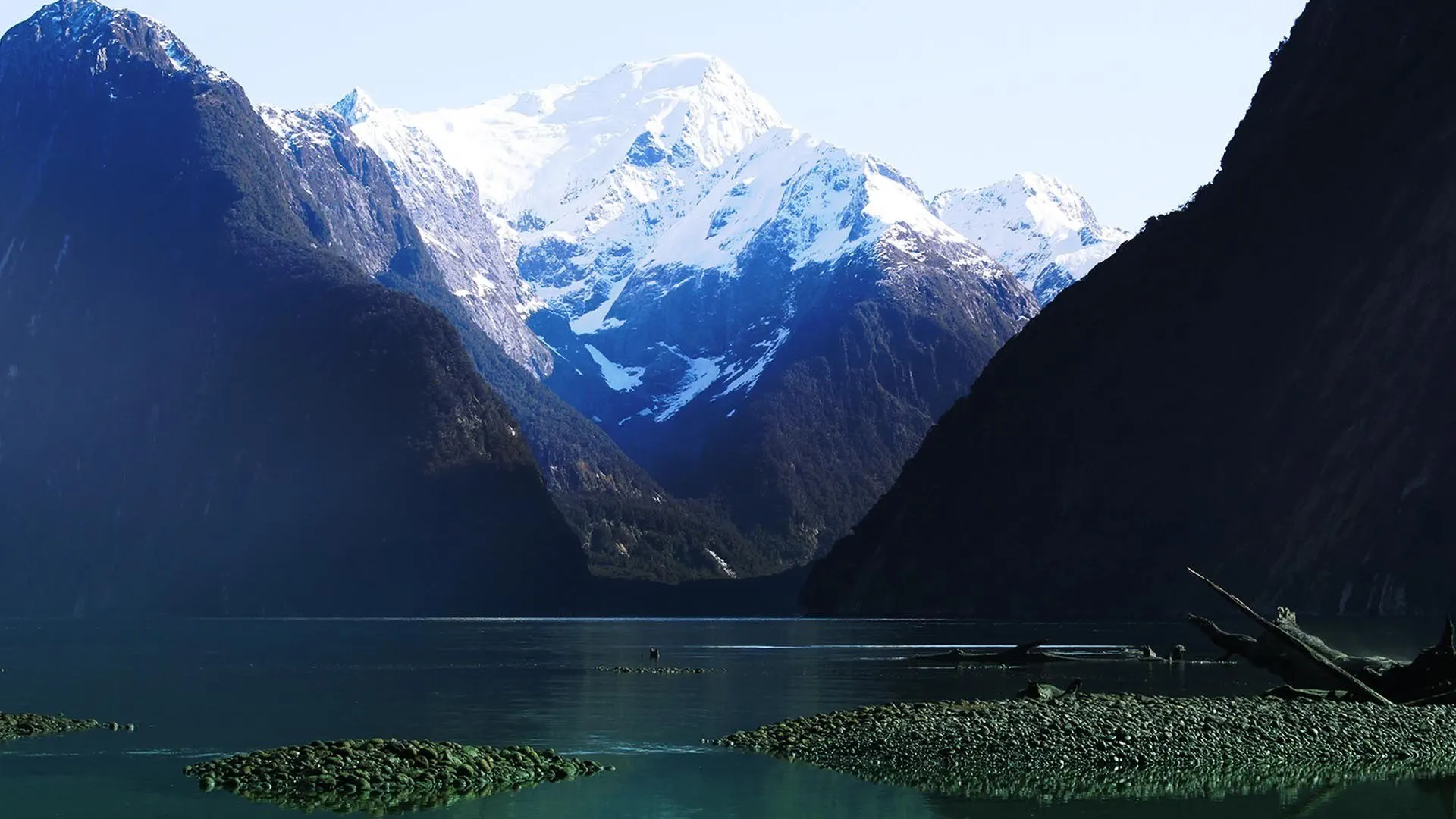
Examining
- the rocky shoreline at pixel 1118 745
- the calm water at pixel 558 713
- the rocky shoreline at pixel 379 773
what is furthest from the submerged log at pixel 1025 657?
the rocky shoreline at pixel 379 773

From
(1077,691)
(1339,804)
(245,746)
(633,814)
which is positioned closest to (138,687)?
(245,746)

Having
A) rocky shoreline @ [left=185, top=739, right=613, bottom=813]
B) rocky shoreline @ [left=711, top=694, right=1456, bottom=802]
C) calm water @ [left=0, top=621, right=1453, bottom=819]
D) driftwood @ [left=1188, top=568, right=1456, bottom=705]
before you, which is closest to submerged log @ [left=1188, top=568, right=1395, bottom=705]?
driftwood @ [left=1188, top=568, right=1456, bottom=705]

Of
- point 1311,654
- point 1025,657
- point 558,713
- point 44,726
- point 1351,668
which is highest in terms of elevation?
point 1025,657

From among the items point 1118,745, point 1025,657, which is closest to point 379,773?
point 1118,745

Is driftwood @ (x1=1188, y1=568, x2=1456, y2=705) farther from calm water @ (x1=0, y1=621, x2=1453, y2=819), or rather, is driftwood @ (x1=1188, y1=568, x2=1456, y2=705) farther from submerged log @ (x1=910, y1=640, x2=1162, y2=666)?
submerged log @ (x1=910, y1=640, x2=1162, y2=666)

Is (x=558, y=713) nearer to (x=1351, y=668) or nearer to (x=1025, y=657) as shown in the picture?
(x=1351, y=668)

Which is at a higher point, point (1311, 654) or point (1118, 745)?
point (1311, 654)

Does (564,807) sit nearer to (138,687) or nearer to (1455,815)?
(1455,815)
